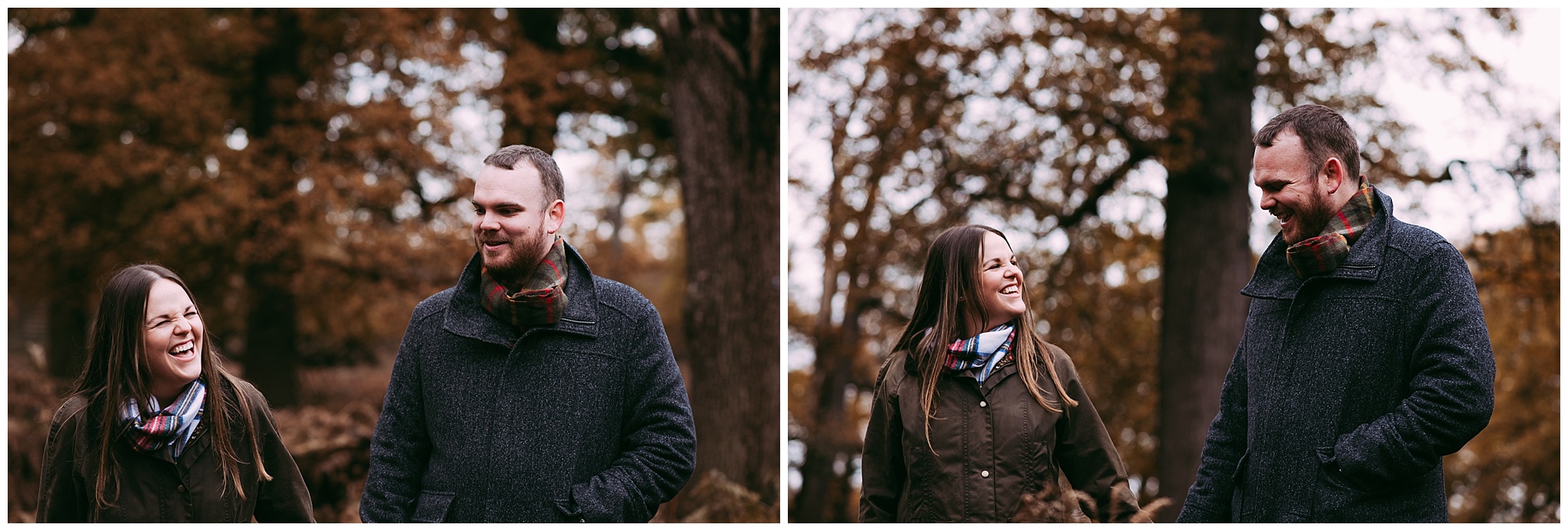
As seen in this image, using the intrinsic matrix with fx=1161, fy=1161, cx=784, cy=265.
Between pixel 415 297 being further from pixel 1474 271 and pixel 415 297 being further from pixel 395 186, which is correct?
pixel 1474 271

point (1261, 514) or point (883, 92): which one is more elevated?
point (883, 92)

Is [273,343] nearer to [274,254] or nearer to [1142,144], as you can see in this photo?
[274,254]

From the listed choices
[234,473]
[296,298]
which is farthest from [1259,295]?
[296,298]

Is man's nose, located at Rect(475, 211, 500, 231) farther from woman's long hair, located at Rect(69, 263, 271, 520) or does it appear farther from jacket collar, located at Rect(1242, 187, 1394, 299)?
jacket collar, located at Rect(1242, 187, 1394, 299)

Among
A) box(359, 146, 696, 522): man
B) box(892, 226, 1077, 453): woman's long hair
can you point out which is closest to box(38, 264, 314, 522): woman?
box(359, 146, 696, 522): man

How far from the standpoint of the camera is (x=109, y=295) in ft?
A: 10.0

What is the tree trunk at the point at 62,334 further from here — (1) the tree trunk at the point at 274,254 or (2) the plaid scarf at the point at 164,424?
(2) the plaid scarf at the point at 164,424

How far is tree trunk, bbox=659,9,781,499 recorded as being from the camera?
6426 mm

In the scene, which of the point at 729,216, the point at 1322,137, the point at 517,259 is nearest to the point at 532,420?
the point at 517,259

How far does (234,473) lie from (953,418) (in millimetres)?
1905

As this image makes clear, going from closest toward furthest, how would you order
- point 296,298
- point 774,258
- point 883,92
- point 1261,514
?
point 1261,514, point 774,258, point 883,92, point 296,298

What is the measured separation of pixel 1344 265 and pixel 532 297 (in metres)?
2.06

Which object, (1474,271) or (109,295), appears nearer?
(109,295)

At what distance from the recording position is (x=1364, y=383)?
9.48ft
